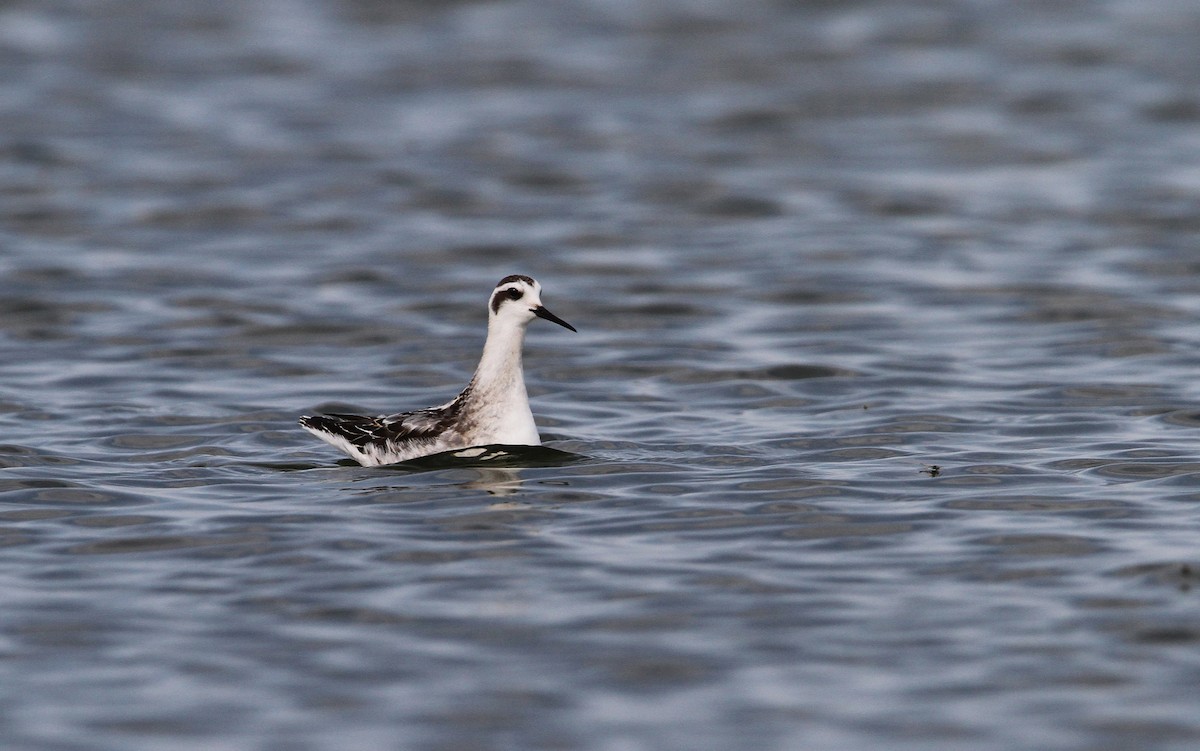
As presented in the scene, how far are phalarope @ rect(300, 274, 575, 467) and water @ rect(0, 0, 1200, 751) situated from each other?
12.8 inches

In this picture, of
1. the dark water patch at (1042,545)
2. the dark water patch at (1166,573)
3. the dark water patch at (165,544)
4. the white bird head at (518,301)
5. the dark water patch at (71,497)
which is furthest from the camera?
the white bird head at (518,301)

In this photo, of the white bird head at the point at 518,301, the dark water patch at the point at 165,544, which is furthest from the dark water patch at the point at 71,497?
the white bird head at the point at 518,301

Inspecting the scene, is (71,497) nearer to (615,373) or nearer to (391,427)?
(391,427)

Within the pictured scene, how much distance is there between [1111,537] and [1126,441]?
3.37 meters

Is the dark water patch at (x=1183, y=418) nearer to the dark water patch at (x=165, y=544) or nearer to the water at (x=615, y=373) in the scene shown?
the water at (x=615, y=373)

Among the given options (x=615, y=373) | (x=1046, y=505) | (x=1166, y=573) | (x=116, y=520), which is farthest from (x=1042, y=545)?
(x=615, y=373)

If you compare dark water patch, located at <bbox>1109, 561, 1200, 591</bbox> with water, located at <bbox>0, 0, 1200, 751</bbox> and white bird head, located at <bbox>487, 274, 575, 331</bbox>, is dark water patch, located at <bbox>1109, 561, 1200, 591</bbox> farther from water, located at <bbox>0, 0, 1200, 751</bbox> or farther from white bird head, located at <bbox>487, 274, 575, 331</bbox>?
white bird head, located at <bbox>487, 274, 575, 331</bbox>

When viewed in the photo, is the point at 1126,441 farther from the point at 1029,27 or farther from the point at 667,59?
the point at 1029,27

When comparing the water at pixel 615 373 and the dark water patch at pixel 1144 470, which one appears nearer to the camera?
the water at pixel 615 373

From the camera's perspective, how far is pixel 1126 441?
16406 millimetres

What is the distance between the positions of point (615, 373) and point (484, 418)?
4.71 metres

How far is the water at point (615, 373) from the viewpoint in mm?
10664

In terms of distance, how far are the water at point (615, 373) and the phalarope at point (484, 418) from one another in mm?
325

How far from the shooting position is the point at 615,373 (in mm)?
20141
